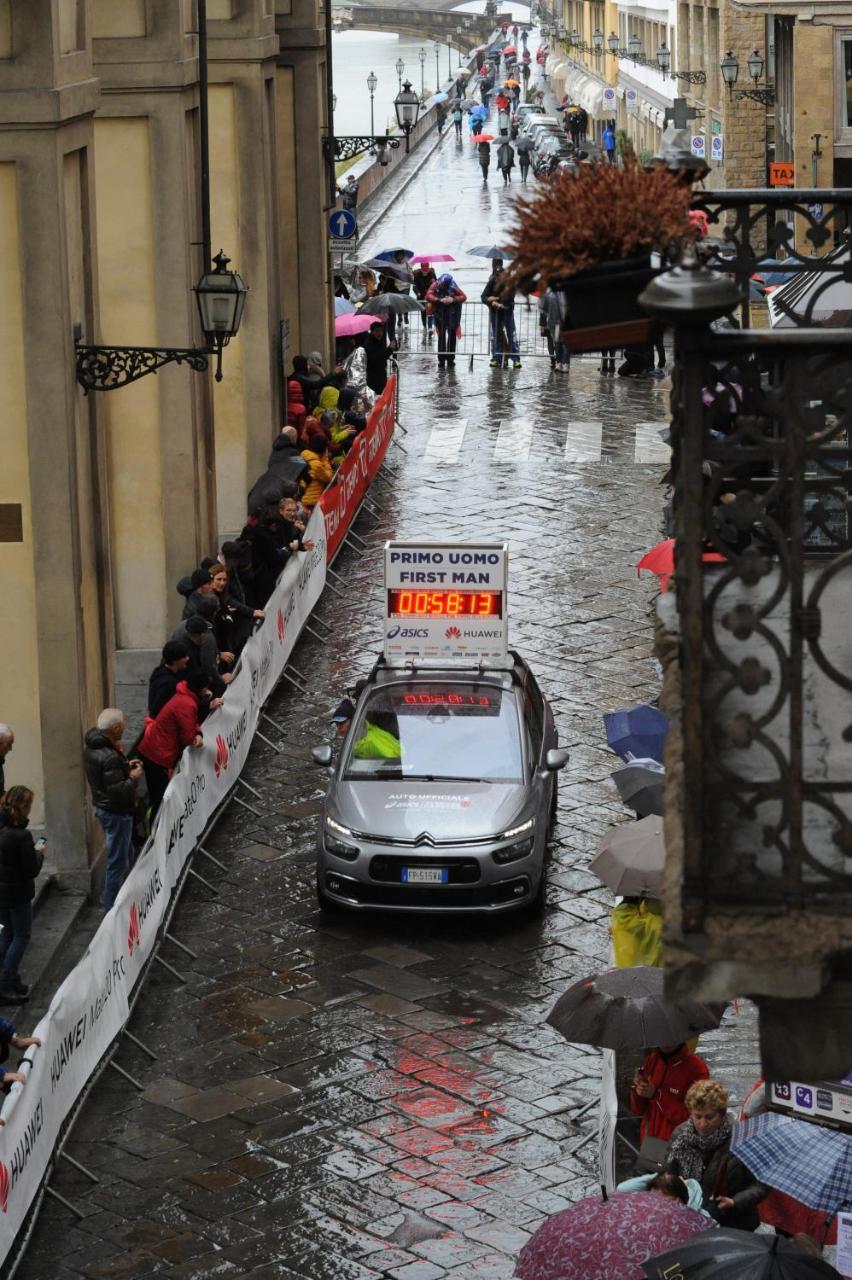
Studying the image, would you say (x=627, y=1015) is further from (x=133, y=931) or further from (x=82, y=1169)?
(x=133, y=931)

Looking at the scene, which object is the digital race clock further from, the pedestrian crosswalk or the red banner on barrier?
the pedestrian crosswalk

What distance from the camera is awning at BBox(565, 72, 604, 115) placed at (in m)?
78.0

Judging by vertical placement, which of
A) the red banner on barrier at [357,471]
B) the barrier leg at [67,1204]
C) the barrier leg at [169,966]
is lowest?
the barrier leg at [67,1204]

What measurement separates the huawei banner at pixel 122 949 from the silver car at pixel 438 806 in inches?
37.0

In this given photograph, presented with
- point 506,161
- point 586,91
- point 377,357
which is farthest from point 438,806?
point 586,91

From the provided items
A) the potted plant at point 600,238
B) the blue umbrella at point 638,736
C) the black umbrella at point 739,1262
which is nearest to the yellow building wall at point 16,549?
the blue umbrella at point 638,736

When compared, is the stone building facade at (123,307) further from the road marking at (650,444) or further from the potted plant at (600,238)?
the potted plant at (600,238)

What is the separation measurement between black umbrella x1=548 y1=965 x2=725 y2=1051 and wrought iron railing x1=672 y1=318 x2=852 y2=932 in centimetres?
500

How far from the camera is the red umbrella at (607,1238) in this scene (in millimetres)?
8047

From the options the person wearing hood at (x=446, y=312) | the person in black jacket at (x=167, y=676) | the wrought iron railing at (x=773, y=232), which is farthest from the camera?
the person wearing hood at (x=446, y=312)

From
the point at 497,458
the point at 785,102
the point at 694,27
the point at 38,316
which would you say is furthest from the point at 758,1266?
the point at 694,27

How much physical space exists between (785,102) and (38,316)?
106ft

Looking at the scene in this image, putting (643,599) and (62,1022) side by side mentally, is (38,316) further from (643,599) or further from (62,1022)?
(643,599)

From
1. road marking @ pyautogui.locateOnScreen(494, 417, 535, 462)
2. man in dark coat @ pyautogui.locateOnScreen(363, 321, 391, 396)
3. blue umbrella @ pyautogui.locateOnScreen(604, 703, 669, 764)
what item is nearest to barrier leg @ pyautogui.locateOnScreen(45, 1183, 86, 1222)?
blue umbrella @ pyautogui.locateOnScreen(604, 703, 669, 764)
